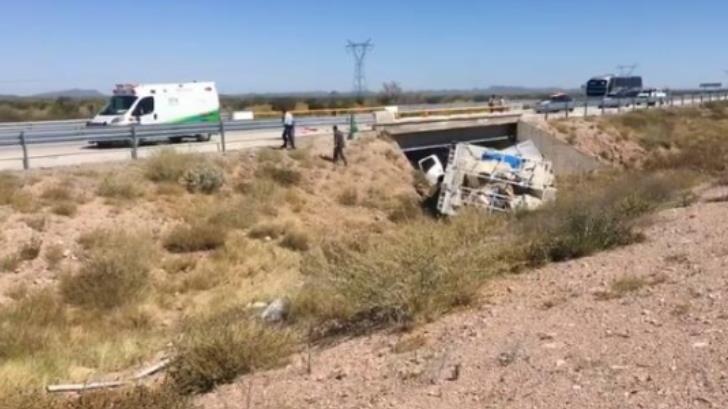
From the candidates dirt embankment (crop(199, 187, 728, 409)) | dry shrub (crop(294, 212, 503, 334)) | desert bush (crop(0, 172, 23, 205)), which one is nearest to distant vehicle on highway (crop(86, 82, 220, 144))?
desert bush (crop(0, 172, 23, 205))

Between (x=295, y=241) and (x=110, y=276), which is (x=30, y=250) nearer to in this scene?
(x=110, y=276)

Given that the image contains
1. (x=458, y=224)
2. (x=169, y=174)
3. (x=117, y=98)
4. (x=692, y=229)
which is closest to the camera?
(x=692, y=229)

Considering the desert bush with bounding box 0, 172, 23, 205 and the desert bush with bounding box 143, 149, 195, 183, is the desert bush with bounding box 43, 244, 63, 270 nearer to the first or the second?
the desert bush with bounding box 0, 172, 23, 205

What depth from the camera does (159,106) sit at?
3562 cm

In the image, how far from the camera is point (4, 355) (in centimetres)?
1234

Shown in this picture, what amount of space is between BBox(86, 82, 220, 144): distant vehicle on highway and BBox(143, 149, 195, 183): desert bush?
7.52 meters

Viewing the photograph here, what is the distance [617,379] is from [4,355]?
944 centimetres

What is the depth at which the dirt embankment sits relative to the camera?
681cm

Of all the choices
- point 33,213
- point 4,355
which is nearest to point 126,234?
point 33,213

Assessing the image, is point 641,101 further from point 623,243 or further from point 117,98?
point 623,243

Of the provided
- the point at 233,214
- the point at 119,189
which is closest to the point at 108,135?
the point at 119,189

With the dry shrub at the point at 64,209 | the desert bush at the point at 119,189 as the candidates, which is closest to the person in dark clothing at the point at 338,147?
the desert bush at the point at 119,189

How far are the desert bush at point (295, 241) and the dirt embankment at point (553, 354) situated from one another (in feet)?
37.3

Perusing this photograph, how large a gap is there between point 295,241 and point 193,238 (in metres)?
2.96
